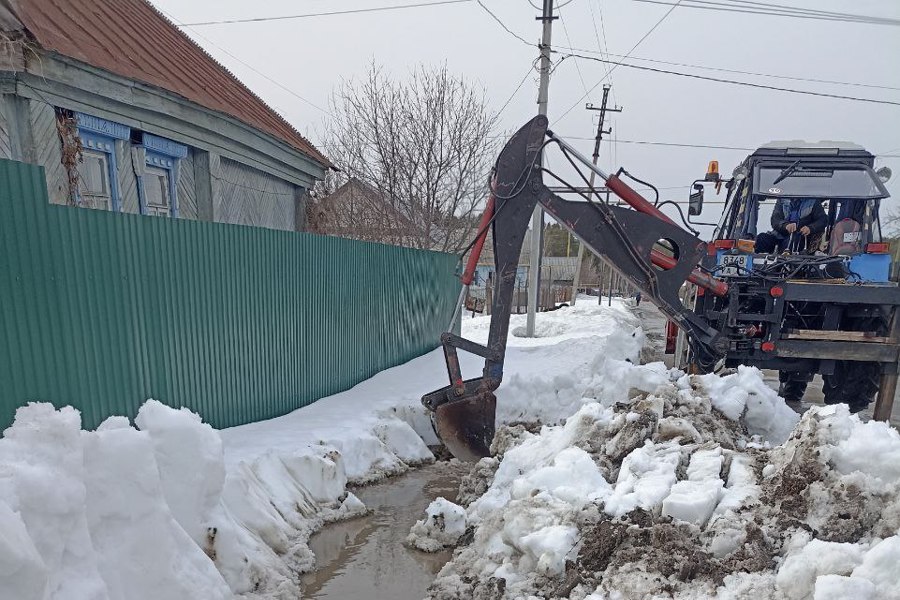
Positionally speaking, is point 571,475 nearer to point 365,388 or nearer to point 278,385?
point 278,385

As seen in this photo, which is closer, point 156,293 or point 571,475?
point 571,475

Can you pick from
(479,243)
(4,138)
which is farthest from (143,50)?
(479,243)

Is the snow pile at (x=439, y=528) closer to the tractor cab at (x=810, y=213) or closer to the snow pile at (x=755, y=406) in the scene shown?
the snow pile at (x=755, y=406)

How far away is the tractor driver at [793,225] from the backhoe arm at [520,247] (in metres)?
2.70

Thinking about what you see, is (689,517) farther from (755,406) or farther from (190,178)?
(190,178)

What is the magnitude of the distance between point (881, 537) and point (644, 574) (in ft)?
4.11

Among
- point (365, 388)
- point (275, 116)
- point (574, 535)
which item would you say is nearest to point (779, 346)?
point (574, 535)

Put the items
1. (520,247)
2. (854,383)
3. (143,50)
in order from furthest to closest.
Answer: (143,50) → (854,383) → (520,247)

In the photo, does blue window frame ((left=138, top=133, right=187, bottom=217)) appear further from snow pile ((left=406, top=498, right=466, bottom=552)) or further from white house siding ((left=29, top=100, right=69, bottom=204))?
snow pile ((left=406, top=498, right=466, bottom=552))

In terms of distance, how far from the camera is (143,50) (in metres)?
7.86

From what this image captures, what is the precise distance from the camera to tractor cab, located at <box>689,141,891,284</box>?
700cm

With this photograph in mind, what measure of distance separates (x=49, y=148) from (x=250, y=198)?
431 centimetres

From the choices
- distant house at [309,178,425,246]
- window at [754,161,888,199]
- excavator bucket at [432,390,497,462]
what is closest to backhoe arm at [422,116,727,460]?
excavator bucket at [432,390,497,462]

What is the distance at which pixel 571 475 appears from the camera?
4023mm
